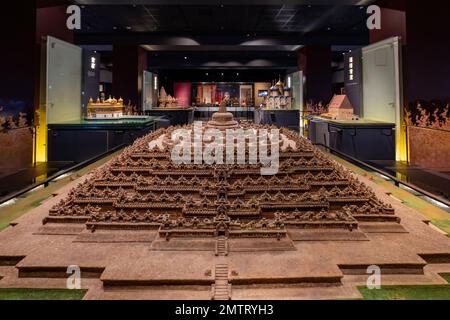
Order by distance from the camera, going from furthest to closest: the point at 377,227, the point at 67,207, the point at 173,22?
the point at 173,22 → the point at 67,207 → the point at 377,227

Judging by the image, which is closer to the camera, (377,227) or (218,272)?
(218,272)

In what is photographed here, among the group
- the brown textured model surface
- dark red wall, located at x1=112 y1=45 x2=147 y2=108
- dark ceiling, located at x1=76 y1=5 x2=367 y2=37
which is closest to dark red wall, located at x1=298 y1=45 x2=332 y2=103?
dark ceiling, located at x1=76 y1=5 x2=367 y2=37

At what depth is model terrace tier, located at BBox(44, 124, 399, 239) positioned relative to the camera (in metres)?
3.26

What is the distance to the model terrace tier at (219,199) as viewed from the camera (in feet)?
10.7

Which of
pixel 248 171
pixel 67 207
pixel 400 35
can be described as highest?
pixel 400 35

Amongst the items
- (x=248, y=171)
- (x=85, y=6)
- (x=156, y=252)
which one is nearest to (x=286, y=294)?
(x=156, y=252)

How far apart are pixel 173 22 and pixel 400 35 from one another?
21.3 feet

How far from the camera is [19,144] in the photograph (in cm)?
657

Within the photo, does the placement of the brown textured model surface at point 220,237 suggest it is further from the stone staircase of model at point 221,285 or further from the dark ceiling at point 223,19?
the dark ceiling at point 223,19

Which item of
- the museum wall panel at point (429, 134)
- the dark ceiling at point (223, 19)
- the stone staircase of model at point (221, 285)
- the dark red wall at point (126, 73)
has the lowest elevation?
the stone staircase of model at point (221, 285)

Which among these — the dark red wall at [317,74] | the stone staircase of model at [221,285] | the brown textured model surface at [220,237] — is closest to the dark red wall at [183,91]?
the dark red wall at [317,74]

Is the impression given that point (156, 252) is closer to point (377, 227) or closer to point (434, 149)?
point (377, 227)

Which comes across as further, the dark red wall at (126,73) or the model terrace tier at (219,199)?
the dark red wall at (126,73)

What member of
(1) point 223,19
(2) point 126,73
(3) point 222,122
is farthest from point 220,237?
(2) point 126,73
